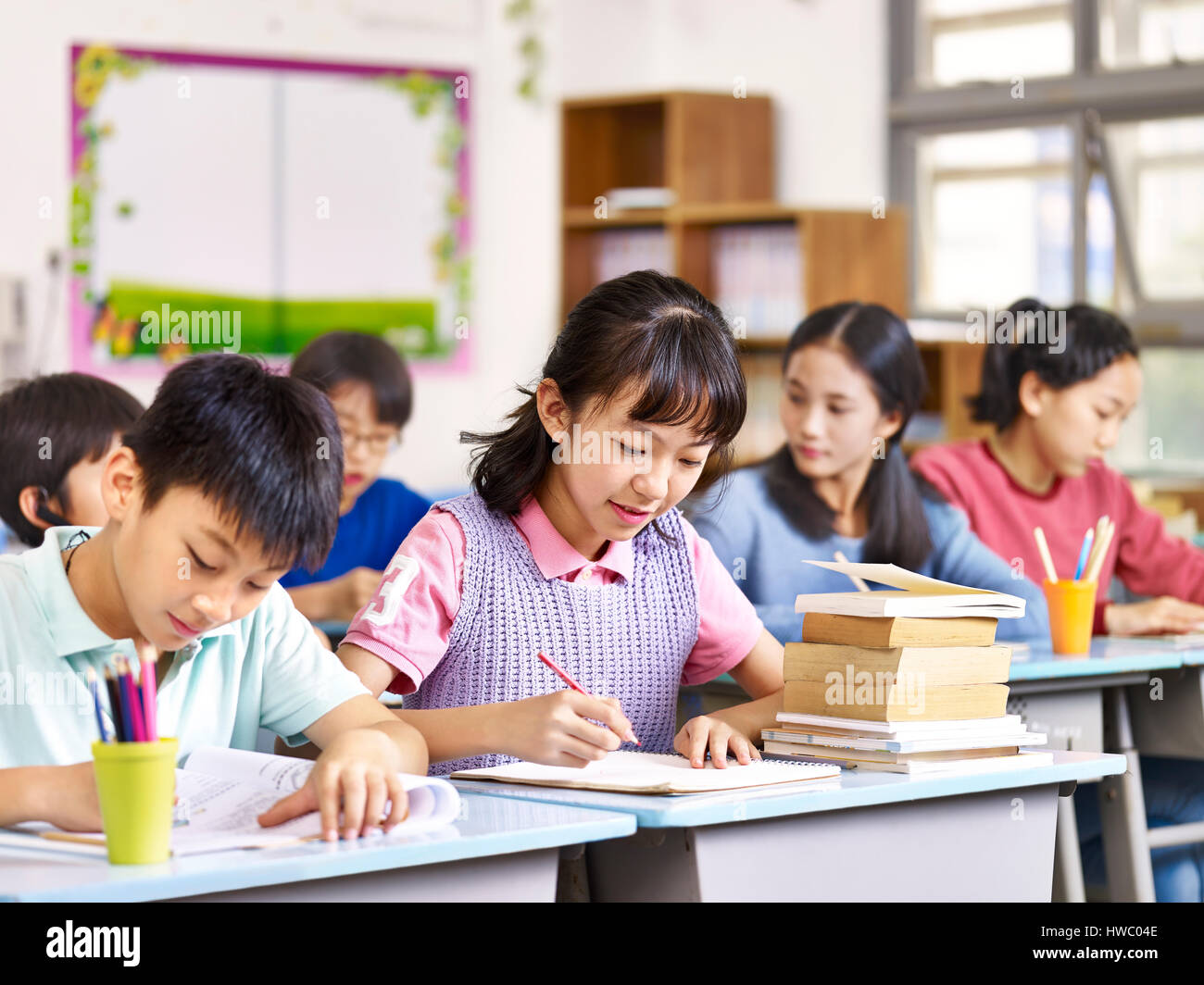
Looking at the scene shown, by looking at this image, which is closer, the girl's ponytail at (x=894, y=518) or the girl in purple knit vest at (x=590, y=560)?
the girl in purple knit vest at (x=590, y=560)

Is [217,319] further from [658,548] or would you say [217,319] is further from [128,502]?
[128,502]

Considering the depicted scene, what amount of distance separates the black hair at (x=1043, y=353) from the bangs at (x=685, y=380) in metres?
1.61

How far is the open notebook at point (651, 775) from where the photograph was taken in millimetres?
1630

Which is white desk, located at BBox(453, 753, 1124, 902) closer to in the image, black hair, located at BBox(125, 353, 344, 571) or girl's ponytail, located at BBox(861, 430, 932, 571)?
black hair, located at BBox(125, 353, 344, 571)

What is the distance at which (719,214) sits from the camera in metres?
5.57

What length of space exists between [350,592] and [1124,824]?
1417 mm

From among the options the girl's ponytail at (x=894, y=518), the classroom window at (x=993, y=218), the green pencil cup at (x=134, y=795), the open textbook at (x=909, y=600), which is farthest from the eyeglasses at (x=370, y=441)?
the classroom window at (x=993, y=218)

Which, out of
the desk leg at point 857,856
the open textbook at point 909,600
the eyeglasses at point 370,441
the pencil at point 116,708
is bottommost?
the desk leg at point 857,856

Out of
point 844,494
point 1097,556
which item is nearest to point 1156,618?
point 1097,556

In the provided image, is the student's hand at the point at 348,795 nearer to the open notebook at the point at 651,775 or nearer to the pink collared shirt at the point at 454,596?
the open notebook at the point at 651,775

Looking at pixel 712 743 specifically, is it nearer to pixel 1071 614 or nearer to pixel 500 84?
pixel 1071 614

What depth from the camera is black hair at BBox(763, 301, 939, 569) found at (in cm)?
297
